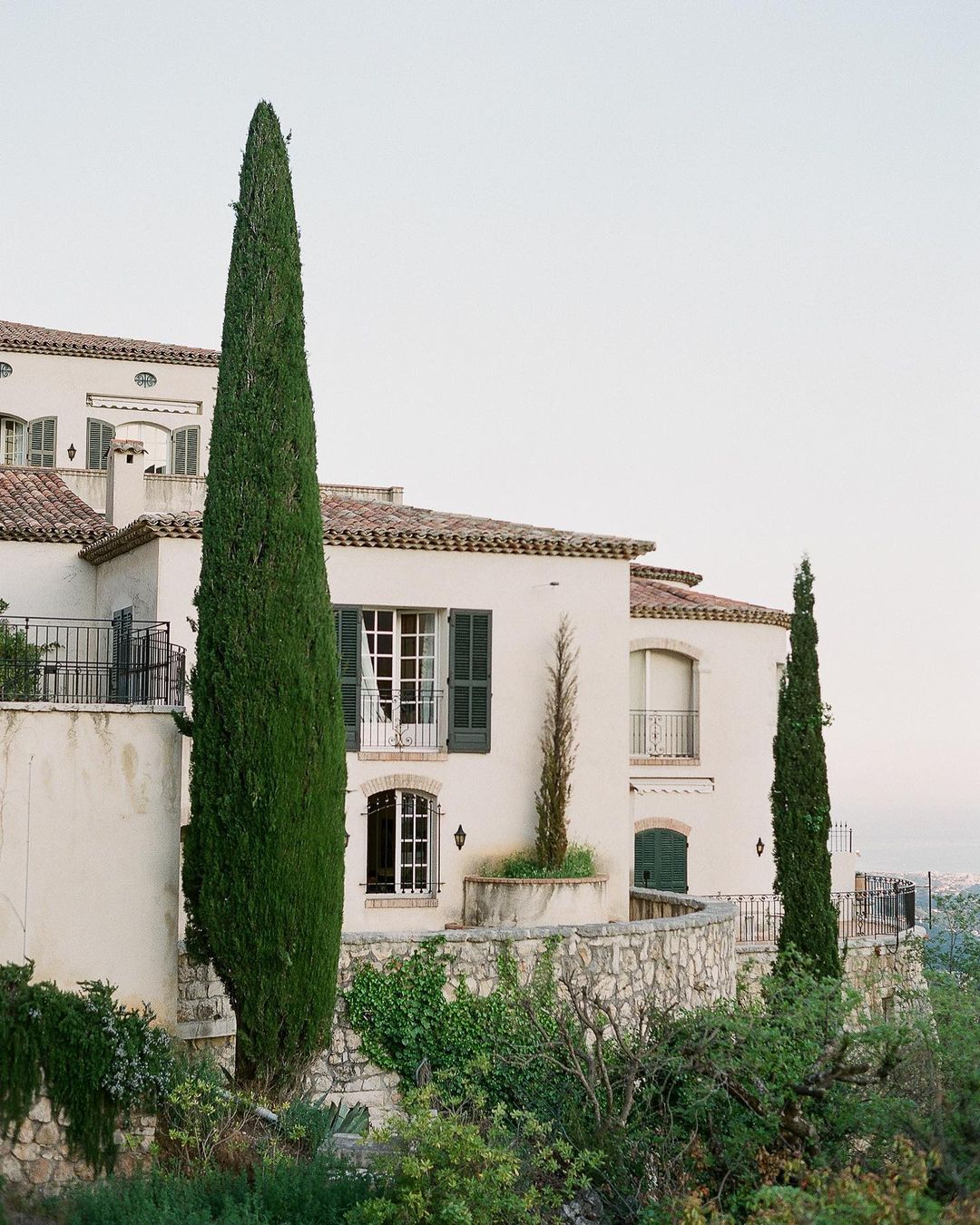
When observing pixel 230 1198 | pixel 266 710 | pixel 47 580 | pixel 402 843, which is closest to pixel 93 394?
pixel 47 580

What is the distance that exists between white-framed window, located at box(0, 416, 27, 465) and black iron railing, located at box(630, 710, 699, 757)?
1498cm

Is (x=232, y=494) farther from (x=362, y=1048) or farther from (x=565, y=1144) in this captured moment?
(x=565, y=1144)

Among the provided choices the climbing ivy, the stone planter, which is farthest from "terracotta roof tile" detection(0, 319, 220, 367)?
the climbing ivy

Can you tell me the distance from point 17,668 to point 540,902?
8.84 meters

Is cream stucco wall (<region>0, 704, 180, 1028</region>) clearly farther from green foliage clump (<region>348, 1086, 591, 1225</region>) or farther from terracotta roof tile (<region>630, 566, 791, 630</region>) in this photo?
terracotta roof tile (<region>630, 566, 791, 630</region>)

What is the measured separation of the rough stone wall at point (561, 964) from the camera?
17.3 metres

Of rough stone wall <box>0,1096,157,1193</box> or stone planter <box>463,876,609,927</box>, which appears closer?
rough stone wall <box>0,1096,157,1193</box>

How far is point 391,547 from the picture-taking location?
23.3 metres

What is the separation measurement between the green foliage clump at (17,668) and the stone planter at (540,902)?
7987mm

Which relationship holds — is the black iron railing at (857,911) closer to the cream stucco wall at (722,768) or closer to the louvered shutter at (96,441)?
the cream stucco wall at (722,768)

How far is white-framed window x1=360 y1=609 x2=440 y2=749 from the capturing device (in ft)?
78.1

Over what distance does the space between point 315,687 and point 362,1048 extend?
4.56m

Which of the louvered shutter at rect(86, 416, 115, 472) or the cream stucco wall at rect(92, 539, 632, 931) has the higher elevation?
the louvered shutter at rect(86, 416, 115, 472)

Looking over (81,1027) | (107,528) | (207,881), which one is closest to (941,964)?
(207,881)
